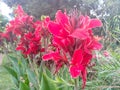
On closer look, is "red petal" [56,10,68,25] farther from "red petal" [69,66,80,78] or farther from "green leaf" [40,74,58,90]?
"green leaf" [40,74,58,90]

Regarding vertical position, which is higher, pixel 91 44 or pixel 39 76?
pixel 91 44

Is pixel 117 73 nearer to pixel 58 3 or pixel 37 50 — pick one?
pixel 37 50

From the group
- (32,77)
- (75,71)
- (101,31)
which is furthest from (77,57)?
(101,31)

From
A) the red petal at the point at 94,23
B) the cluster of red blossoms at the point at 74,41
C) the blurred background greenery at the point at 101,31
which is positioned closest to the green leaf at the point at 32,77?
the blurred background greenery at the point at 101,31

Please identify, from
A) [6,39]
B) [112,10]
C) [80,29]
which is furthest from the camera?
[112,10]

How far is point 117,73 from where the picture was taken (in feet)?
4.35

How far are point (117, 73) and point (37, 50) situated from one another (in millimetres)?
429

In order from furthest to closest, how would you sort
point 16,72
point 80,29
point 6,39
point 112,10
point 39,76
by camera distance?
point 112,10 < point 16,72 < point 6,39 < point 39,76 < point 80,29

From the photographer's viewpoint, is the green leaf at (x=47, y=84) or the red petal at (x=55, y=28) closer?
the red petal at (x=55, y=28)

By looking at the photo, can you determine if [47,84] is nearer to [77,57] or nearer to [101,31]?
[77,57]

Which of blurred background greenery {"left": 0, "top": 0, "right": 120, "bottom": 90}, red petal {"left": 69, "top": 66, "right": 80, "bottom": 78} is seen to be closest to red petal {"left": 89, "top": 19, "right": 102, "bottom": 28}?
red petal {"left": 69, "top": 66, "right": 80, "bottom": 78}

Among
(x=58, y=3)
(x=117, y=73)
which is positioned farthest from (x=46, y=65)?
(x=58, y=3)

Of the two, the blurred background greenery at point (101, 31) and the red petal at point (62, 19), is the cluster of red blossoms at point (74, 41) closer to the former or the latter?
the red petal at point (62, 19)

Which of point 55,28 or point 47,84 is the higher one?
point 55,28
